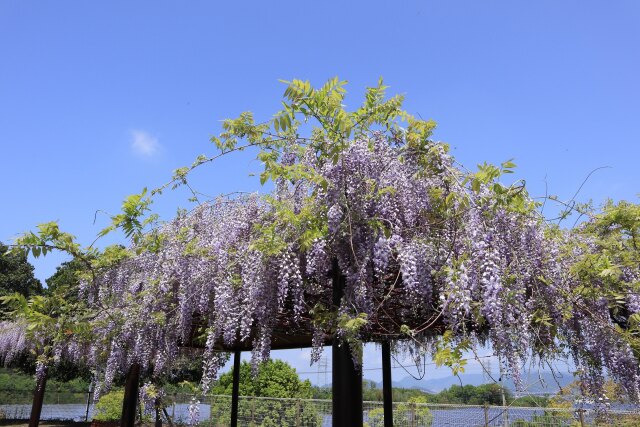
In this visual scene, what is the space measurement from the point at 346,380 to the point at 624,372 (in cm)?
200

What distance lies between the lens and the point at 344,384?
3.84 metres

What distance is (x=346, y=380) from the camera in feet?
12.6

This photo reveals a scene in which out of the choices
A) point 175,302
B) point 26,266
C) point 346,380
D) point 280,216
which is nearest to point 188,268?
point 175,302

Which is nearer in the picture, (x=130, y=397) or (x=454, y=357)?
(x=454, y=357)

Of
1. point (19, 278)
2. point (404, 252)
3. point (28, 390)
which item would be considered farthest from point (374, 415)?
point (19, 278)

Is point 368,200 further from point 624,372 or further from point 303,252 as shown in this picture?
point 624,372

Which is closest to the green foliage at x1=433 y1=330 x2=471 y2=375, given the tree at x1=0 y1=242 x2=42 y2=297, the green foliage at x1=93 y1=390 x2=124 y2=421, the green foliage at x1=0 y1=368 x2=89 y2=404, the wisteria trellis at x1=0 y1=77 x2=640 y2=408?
the wisteria trellis at x1=0 y1=77 x2=640 y2=408

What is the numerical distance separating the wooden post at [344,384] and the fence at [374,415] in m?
1.29

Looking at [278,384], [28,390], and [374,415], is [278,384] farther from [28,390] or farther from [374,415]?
[28,390]

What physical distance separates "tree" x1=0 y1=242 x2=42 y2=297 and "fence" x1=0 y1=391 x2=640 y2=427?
20.6 ft

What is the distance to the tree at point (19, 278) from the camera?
25.3m

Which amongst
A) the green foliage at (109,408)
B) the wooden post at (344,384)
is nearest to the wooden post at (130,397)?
the wooden post at (344,384)

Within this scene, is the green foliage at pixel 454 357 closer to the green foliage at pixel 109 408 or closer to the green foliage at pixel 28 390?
the green foliage at pixel 109 408

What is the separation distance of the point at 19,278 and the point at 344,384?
26945 millimetres
